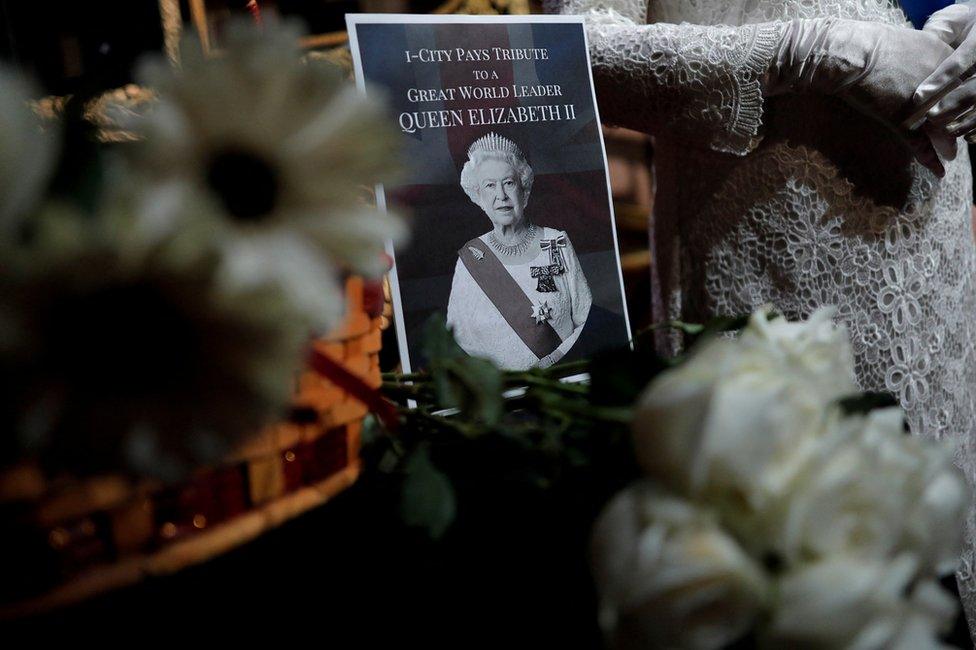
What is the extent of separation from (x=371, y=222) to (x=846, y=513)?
16cm

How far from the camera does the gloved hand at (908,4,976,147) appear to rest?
2.15 feet

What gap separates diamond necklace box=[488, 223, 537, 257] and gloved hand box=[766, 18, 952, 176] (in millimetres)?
305

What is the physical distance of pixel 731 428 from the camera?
0.22 m

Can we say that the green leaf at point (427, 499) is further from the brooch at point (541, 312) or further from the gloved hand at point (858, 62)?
the gloved hand at point (858, 62)

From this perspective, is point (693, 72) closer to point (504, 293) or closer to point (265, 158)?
point (504, 293)

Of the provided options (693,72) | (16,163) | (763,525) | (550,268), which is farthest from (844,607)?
(693,72)

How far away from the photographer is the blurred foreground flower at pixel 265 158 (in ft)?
0.61

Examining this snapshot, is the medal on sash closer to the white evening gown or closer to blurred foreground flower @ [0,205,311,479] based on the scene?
the white evening gown

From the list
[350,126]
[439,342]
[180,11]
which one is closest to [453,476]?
[439,342]

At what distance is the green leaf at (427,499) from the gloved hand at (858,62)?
555 mm

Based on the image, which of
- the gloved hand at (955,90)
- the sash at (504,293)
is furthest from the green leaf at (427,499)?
the gloved hand at (955,90)

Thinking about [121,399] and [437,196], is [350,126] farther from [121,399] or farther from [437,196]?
[437,196]

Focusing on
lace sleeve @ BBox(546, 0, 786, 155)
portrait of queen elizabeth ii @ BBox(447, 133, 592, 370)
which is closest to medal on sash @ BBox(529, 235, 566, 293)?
portrait of queen elizabeth ii @ BBox(447, 133, 592, 370)

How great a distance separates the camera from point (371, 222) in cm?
21
